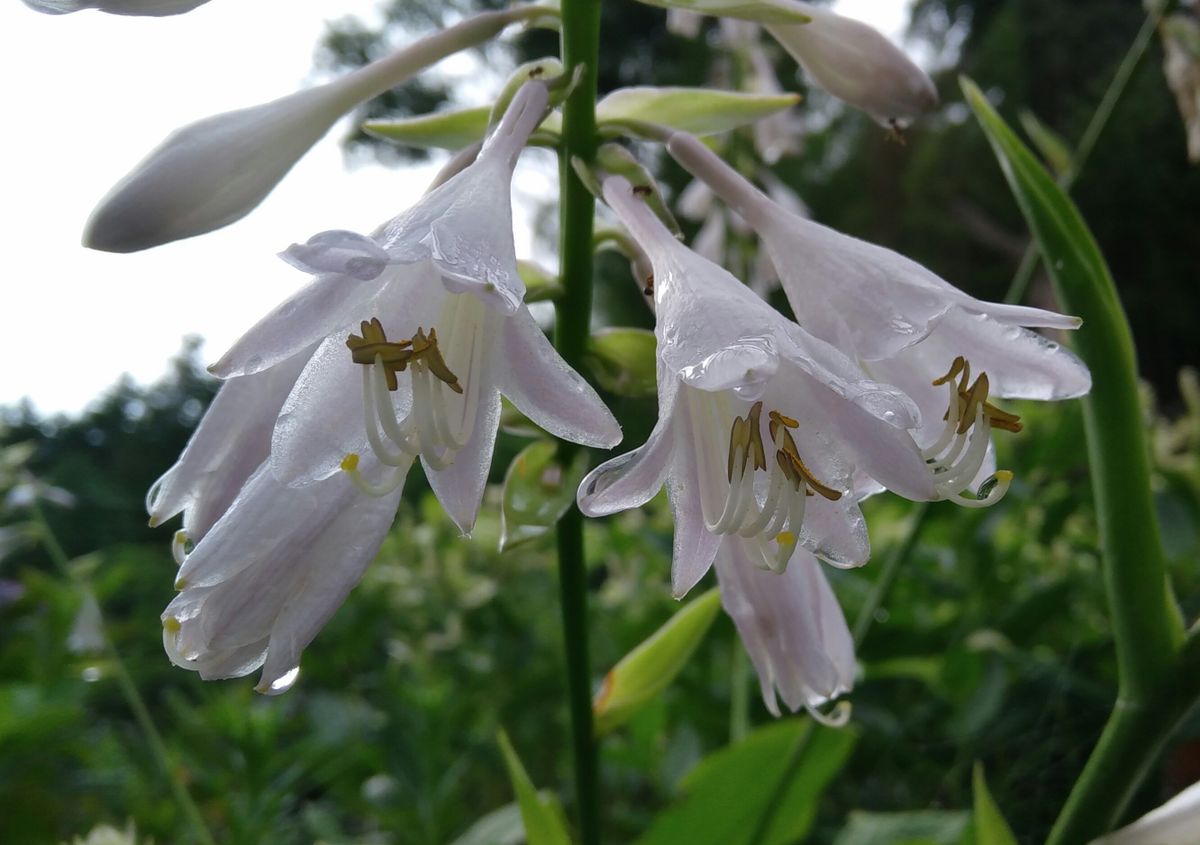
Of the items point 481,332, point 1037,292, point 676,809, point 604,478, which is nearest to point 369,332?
point 481,332

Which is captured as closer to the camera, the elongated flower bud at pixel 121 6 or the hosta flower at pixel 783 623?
the elongated flower bud at pixel 121 6

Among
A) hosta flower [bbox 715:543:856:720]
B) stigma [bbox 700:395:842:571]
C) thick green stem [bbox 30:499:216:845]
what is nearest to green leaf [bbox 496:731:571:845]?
hosta flower [bbox 715:543:856:720]

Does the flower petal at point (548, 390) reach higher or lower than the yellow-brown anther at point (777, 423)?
higher

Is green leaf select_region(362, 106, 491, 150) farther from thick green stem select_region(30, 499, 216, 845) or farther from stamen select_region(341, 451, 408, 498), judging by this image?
thick green stem select_region(30, 499, 216, 845)

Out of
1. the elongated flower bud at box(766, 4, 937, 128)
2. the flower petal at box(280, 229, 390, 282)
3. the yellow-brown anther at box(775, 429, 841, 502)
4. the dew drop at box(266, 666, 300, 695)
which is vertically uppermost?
the elongated flower bud at box(766, 4, 937, 128)

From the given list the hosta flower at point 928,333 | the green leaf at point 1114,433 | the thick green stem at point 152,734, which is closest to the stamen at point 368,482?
the hosta flower at point 928,333

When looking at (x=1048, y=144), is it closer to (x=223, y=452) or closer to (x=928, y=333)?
(x=928, y=333)

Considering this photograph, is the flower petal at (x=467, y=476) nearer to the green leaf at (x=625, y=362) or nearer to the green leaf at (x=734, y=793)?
the green leaf at (x=625, y=362)
